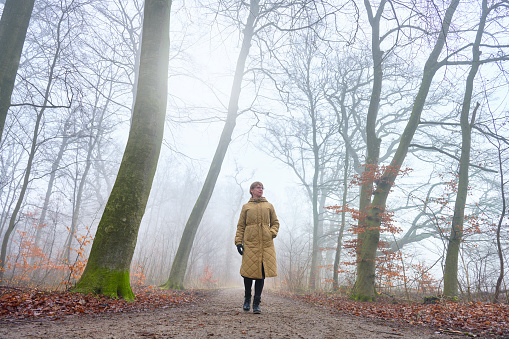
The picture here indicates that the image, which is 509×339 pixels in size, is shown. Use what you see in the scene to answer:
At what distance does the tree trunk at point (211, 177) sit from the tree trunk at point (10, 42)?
5.57m

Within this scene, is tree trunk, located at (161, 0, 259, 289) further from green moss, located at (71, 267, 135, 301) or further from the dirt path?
the dirt path

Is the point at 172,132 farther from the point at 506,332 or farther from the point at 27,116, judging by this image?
the point at 506,332

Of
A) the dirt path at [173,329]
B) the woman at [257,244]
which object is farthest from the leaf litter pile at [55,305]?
the woman at [257,244]

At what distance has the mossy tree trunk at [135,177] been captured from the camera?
4.15 meters

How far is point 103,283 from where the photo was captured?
408 centimetres

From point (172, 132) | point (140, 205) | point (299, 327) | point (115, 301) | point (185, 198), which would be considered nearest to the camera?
point (299, 327)

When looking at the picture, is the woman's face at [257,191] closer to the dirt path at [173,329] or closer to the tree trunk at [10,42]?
the dirt path at [173,329]

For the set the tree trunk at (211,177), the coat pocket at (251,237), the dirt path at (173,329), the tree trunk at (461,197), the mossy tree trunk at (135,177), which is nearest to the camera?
the dirt path at (173,329)

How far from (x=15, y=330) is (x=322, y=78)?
15.2 m

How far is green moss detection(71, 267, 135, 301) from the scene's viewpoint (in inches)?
157

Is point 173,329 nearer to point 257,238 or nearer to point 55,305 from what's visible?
point 55,305

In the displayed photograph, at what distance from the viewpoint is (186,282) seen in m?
14.9

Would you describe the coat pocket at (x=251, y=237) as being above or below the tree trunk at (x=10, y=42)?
below

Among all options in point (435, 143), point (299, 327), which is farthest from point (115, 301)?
point (435, 143)
